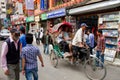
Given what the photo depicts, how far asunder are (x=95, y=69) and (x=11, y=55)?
11.7 feet

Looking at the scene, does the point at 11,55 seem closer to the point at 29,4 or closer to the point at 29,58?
the point at 29,58

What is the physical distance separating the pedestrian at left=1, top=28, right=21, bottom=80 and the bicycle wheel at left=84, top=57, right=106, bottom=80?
311 cm

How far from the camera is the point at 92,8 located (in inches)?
512

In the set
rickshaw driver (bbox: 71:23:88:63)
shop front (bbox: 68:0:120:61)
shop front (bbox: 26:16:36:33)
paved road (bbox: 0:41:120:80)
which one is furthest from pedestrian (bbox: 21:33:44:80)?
shop front (bbox: 26:16:36:33)

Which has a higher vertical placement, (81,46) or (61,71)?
(81,46)

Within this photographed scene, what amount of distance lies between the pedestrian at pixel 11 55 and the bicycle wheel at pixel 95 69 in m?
3.11

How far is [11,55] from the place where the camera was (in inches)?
195

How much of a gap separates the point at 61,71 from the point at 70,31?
2.35 metres

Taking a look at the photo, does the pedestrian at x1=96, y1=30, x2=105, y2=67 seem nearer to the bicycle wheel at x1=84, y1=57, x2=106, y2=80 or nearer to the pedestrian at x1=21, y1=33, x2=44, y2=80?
the bicycle wheel at x1=84, y1=57, x2=106, y2=80

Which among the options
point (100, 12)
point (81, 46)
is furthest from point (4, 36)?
point (81, 46)

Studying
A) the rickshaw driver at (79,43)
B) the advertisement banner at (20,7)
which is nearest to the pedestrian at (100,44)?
the rickshaw driver at (79,43)

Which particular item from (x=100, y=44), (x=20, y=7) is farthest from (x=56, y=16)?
(x=20, y=7)

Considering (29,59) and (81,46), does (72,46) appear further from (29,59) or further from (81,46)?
(29,59)

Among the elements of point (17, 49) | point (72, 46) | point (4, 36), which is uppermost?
point (17, 49)
